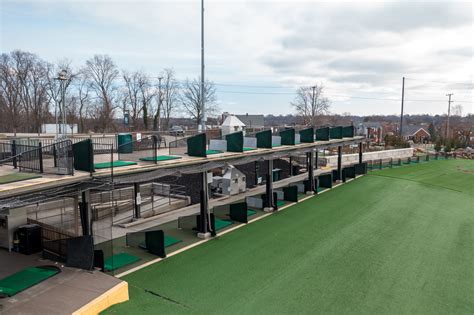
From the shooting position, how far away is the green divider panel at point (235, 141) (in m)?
15.0

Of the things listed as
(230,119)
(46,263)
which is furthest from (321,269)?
(230,119)

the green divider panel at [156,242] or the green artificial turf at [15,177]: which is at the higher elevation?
the green artificial turf at [15,177]

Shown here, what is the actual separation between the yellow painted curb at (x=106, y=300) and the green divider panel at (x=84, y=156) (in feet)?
9.97

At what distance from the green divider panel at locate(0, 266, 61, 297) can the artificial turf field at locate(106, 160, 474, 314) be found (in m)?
2.13

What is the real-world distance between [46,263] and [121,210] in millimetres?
7861

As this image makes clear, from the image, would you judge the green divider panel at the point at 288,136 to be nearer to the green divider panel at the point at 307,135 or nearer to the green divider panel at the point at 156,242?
the green divider panel at the point at 307,135

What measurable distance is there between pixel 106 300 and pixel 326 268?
6.50 m

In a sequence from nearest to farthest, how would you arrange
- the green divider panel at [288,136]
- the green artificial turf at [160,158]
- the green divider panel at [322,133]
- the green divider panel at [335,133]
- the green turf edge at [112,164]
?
the green turf edge at [112,164] < the green artificial turf at [160,158] < the green divider panel at [288,136] < the green divider panel at [322,133] < the green divider panel at [335,133]

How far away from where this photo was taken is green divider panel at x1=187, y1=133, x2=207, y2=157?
1305 cm

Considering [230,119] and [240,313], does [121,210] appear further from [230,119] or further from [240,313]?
[240,313]

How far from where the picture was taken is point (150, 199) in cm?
1995

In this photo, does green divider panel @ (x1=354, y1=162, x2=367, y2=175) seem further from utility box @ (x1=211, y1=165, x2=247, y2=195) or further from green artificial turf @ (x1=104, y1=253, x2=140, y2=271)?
green artificial turf @ (x1=104, y1=253, x2=140, y2=271)

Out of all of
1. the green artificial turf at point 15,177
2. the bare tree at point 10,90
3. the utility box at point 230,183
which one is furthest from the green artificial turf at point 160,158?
the bare tree at point 10,90

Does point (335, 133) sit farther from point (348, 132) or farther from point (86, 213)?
point (86, 213)
